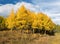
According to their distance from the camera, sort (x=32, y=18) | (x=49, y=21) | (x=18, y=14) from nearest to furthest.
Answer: (x=18, y=14) → (x=32, y=18) → (x=49, y=21)

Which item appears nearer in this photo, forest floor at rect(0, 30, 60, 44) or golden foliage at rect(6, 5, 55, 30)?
forest floor at rect(0, 30, 60, 44)

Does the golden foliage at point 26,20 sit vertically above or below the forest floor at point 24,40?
above

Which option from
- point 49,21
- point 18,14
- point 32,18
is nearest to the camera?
point 18,14

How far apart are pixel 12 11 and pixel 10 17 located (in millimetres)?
2870

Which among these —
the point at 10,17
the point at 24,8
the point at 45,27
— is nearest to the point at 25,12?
the point at 24,8

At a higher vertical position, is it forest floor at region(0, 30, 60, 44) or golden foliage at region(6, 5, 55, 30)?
golden foliage at region(6, 5, 55, 30)

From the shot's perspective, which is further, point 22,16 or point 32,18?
point 32,18

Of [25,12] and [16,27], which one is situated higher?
[25,12]

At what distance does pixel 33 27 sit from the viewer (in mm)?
56469

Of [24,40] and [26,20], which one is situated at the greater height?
[26,20]

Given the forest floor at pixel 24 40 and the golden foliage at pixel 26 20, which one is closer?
the forest floor at pixel 24 40

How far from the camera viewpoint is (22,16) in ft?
169

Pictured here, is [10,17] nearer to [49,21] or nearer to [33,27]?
[33,27]

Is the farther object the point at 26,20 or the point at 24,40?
the point at 26,20
